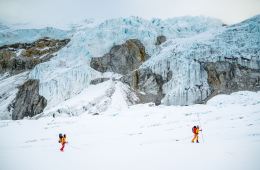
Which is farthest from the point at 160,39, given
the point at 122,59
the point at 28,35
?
the point at 28,35

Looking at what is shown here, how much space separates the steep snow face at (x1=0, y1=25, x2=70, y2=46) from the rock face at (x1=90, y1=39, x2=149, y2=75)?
32.6 metres

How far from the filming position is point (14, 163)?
1546cm

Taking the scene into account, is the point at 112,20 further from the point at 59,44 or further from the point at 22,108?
the point at 22,108

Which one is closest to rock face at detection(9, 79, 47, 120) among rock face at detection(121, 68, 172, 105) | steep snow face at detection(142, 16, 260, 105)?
rock face at detection(121, 68, 172, 105)

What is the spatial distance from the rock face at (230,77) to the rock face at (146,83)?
33.3 ft

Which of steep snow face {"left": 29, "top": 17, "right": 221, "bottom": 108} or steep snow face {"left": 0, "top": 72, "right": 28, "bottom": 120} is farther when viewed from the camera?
steep snow face {"left": 29, "top": 17, "right": 221, "bottom": 108}

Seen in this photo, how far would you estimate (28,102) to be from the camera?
220ft

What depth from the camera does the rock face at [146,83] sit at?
58.6m

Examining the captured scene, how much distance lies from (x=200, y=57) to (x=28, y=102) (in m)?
46.2

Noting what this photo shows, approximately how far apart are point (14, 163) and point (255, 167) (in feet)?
44.5

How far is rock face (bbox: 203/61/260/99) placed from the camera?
52.7m

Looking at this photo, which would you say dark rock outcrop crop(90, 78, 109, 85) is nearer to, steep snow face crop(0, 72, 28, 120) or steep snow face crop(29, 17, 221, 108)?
steep snow face crop(29, 17, 221, 108)

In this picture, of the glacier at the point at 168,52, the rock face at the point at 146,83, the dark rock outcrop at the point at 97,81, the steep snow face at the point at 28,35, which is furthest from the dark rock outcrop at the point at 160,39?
the steep snow face at the point at 28,35

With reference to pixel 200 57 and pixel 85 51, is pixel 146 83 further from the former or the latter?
pixel 85 51
